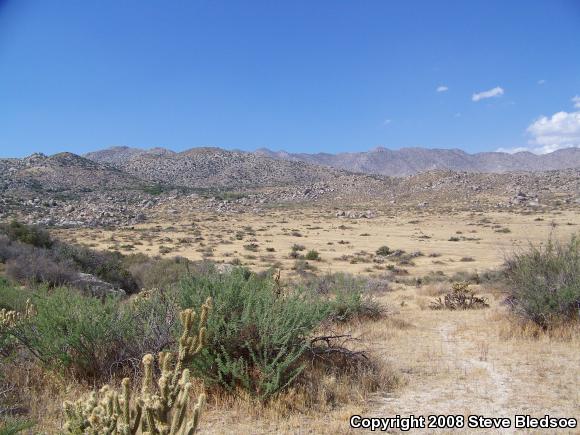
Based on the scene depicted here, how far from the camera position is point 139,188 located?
3410 inches

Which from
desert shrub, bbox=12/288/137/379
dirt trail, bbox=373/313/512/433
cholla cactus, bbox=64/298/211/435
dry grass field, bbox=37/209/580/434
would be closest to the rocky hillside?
dry grass field, bbox=37/209/580/434

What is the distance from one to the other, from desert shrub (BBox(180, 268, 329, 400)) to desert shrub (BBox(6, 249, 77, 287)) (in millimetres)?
8419

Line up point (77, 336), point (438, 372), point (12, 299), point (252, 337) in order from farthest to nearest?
point (12, 299) < point (438, 372) < point (252, 337) < point (77, 336)

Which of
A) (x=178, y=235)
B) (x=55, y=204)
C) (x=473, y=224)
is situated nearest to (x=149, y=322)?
(x=178, y=235)

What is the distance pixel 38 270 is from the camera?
13.0 metres

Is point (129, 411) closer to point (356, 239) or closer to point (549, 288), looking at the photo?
point (549, 288)

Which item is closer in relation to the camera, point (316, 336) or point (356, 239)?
point (316, 336)

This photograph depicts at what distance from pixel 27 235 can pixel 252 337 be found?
17.4m

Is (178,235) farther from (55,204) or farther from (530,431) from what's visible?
(530,431)

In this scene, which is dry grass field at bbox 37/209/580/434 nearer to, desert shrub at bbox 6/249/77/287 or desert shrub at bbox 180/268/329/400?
desert shrub at bbox 180/268/329/400

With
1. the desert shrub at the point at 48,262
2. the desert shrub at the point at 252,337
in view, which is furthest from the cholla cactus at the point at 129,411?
the desert shrub at the point at 48,262

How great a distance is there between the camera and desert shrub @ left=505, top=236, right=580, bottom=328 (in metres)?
7.89

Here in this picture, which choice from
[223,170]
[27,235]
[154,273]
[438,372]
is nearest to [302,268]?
[154,273]

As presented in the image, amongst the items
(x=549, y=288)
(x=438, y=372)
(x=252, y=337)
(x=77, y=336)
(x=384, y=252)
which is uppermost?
(x=77, y=336)
